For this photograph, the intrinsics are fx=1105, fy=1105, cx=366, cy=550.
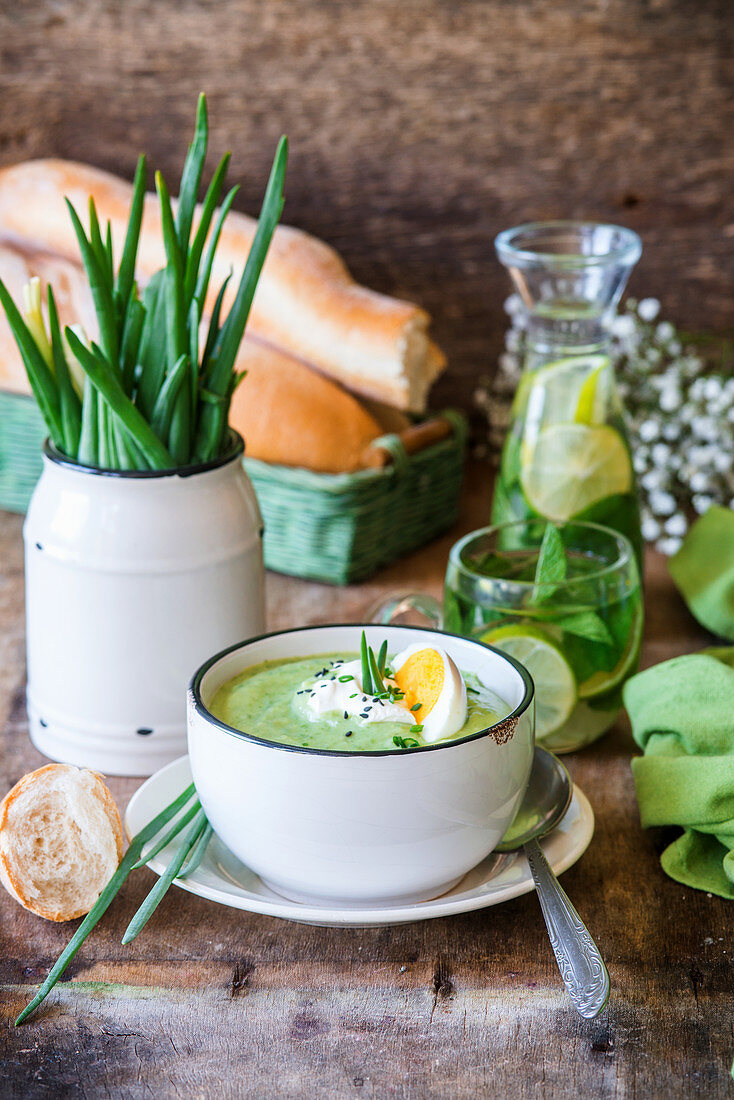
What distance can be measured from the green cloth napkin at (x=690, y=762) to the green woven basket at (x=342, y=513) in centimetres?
37

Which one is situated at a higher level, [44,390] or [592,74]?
[592,74]

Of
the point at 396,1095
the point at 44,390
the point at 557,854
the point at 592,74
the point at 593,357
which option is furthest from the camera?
the point at 592,74

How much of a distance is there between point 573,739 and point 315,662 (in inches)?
8.8

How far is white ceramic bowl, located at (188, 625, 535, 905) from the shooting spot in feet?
1.69

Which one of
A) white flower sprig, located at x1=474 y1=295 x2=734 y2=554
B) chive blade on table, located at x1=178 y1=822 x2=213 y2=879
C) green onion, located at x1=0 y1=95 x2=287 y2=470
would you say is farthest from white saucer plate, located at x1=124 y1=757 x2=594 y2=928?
white flower sprig, located at x1=474 y1=295 x2=734 y2=554

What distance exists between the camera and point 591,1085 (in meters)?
0.48

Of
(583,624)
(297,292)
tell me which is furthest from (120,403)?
(297,292)

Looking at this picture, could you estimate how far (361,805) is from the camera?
518 mm

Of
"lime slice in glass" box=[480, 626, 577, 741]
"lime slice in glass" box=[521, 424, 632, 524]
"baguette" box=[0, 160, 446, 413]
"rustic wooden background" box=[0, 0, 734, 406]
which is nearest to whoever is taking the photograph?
"lime slice in glass" box=[480, 626, 577, 741]

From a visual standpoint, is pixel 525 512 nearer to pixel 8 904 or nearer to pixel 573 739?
pixel 573 739

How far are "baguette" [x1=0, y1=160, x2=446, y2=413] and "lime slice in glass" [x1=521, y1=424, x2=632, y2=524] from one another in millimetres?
261

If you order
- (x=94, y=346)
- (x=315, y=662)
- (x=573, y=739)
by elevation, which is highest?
(x=94, y=346)

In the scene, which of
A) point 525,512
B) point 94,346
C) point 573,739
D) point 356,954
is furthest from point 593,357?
point 356,954

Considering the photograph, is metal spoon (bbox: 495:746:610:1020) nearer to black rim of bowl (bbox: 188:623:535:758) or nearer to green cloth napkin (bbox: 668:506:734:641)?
black rim of bowl (bbox: 188:623:535:758)
